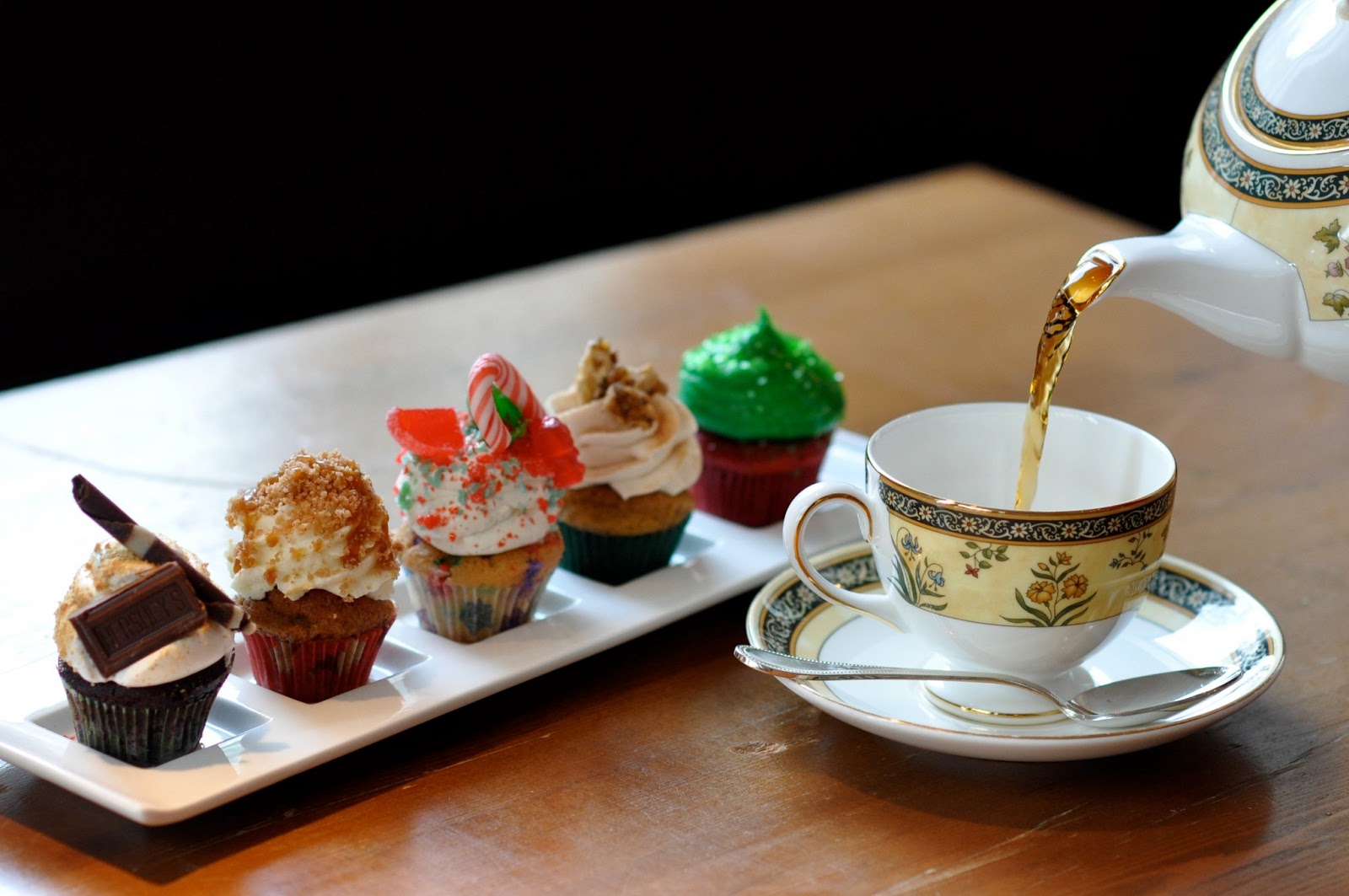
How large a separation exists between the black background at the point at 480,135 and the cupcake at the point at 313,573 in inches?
94.0

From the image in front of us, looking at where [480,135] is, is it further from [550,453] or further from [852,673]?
[852,673]

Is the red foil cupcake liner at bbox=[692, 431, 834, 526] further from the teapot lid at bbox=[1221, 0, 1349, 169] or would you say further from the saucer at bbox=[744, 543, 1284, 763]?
the teapot lid at bbox=[1221, 0, 1349, 169]

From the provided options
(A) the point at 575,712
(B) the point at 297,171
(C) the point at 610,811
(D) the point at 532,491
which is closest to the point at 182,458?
(D) the point at 532,491

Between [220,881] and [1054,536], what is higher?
[1054,536]

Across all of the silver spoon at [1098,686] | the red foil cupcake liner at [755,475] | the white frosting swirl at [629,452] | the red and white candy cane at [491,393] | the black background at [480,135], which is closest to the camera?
the silver spoon at [1098,686]

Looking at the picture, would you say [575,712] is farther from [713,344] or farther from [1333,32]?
[1333,32]

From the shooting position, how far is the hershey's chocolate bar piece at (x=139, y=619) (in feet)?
2.86

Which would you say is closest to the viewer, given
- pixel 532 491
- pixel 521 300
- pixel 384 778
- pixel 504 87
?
pixel 384 778

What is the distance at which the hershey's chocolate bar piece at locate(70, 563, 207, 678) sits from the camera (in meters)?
0.87

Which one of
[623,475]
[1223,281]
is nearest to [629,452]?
[623,475]

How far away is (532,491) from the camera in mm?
1127

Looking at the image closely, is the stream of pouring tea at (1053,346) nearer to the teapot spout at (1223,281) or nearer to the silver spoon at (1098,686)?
the teapot spout at (1223,281)

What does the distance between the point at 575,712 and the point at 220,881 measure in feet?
0.91

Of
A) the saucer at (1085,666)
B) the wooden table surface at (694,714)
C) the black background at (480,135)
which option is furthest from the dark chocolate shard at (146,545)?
the black background at (480,135)
